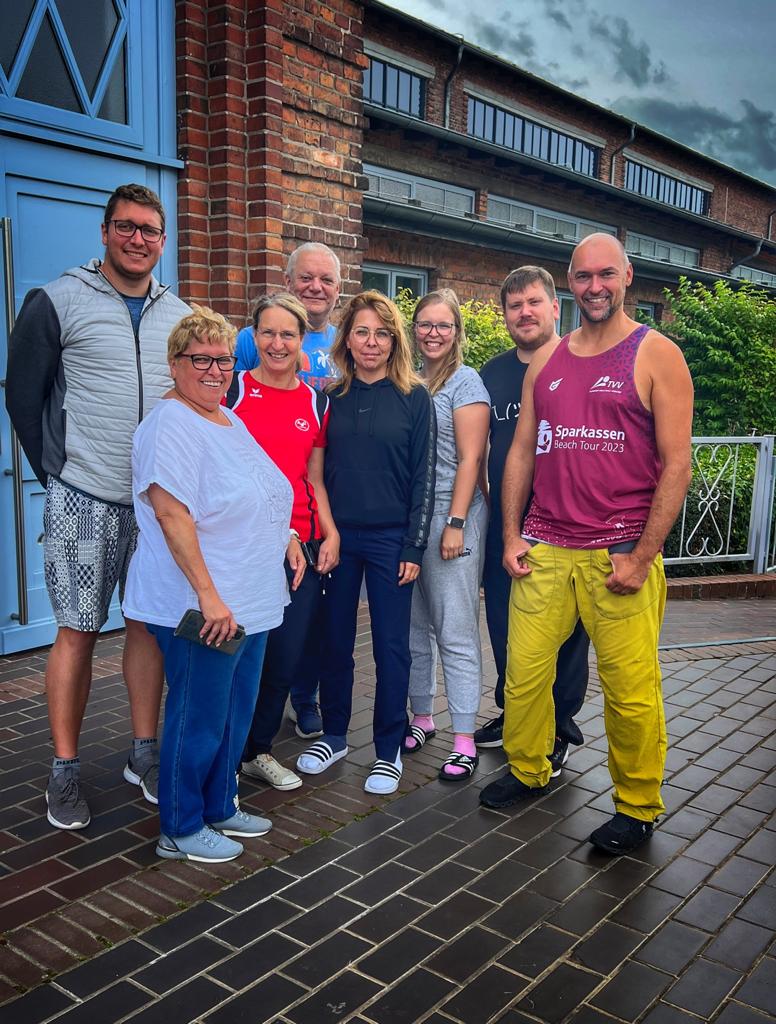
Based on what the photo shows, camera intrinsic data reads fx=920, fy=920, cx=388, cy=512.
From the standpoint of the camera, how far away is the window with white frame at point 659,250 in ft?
77.3

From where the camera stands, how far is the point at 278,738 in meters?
4.28

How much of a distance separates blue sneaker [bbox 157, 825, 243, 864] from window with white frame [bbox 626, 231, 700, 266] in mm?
21933

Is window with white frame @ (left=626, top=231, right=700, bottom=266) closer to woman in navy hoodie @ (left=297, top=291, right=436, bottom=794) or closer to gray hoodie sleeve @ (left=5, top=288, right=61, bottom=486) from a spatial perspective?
woman in navy hoodie @ (left=297, top=291, right=436, bottom=794)

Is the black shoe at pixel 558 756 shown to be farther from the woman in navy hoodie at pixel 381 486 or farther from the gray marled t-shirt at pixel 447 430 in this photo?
the gray marled t-shirt at pixel 447 430

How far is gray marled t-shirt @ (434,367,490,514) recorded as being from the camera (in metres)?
3.87

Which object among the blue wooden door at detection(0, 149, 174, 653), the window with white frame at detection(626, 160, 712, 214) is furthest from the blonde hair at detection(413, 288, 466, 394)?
the window with white frame at detection(626, 160, 712, 214)

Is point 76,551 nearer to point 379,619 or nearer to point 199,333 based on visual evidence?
point 199,333

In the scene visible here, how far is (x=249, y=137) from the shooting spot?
600cm

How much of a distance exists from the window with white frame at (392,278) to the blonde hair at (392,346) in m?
9.95

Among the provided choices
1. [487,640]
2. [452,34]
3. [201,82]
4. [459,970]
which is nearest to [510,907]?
[459,970]

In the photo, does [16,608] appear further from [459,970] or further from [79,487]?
[459,970]

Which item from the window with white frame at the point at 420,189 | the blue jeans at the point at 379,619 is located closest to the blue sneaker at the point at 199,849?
the blue jeans at the point at 379,619

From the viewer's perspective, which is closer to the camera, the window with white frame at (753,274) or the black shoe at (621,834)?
the black shoe at (621,834)

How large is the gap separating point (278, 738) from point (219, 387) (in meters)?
1.97
